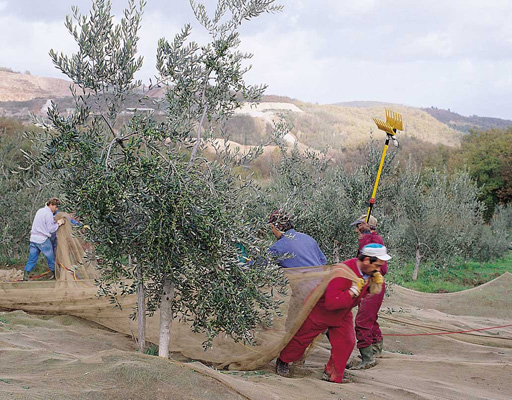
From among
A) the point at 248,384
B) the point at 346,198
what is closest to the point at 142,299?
the point at 248,384

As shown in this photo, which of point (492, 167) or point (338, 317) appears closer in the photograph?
point (338, 317)

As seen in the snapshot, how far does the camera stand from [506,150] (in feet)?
148

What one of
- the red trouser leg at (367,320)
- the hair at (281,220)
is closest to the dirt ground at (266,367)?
the red trouser leg at (367,320)

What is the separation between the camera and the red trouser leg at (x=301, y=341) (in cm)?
706

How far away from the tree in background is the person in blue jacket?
0.46 m

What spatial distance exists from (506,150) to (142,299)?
45.3 m

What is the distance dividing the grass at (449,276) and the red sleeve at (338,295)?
38.0 ft

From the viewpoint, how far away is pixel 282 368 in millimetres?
7223

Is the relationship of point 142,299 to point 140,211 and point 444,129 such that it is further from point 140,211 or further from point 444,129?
point 444,129

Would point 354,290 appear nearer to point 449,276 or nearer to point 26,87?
point 449,276

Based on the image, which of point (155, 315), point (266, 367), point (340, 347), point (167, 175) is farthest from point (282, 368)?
point (167, 175)

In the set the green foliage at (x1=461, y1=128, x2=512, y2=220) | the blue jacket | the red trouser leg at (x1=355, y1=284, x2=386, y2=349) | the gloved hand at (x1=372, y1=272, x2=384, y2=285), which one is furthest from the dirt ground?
the green foliage at (x1=461, y1=128, x2=512, y2=220)

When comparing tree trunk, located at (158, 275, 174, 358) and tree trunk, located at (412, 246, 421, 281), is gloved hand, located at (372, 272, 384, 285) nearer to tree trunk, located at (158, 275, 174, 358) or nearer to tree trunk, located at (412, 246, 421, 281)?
tree trunk, located at (158, 275, 174, 358)

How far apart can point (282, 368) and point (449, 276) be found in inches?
640
